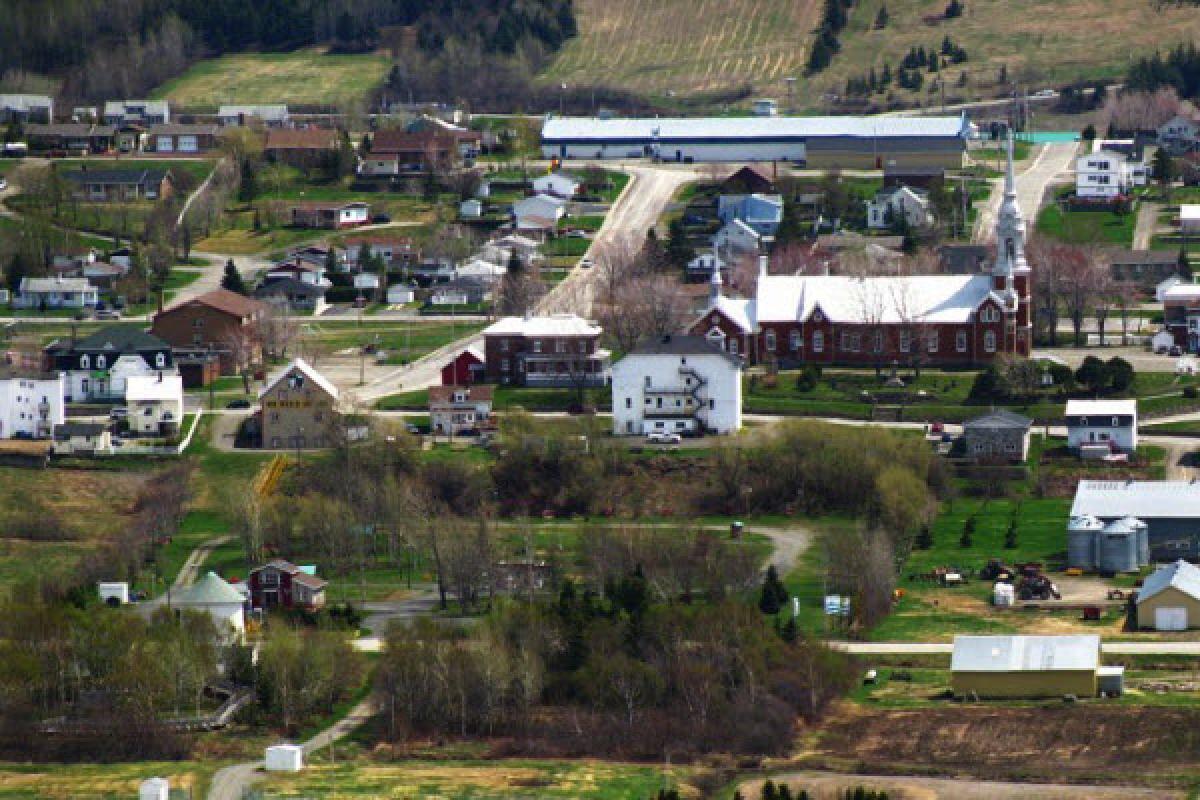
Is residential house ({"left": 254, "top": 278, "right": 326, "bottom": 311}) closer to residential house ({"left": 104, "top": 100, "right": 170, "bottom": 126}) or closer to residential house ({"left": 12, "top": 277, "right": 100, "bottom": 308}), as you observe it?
residential house ({"left": 12, "top": 277, "right": 100, "bottom": 308})

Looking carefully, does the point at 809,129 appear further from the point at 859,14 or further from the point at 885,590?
the point at 885,590

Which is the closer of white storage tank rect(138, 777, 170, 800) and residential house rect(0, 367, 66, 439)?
white storage tank rect(138, 777, 170, 800)

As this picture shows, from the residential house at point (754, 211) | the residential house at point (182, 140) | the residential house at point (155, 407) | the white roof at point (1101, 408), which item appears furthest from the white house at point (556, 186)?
the white roof at point (1101, 408)

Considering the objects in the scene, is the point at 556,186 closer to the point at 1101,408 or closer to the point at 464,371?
the point at 464,371

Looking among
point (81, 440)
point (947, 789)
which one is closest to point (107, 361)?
point (81, 440)

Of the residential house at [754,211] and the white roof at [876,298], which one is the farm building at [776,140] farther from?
the white roof at [876,298]

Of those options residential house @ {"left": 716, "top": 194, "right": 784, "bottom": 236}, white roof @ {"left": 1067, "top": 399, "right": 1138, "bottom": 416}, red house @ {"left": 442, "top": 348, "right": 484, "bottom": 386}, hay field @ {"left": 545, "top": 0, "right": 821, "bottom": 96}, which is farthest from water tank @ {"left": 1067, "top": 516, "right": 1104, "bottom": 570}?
hay field @ {"left": 545, "top": 0, "right": 821, "bottom": 96}

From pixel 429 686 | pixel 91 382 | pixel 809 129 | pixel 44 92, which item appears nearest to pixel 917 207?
pixel 809 129
